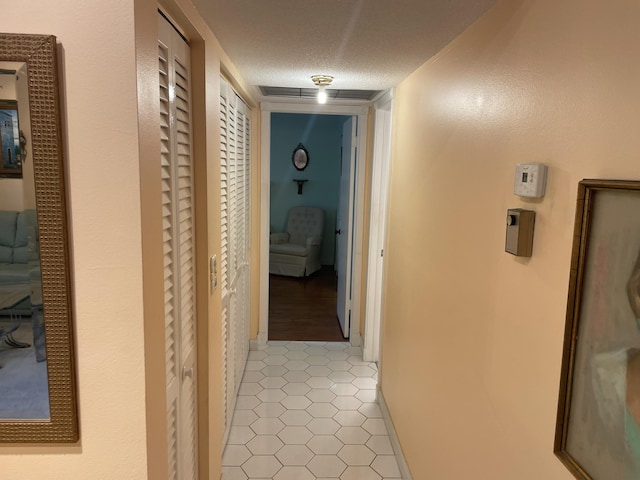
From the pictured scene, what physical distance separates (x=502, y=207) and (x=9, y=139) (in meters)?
1.23

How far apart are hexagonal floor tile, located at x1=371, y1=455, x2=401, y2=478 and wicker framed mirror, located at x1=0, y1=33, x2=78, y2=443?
182 centimetres

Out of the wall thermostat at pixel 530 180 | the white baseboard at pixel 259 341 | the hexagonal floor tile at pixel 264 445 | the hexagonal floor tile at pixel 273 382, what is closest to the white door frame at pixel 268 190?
the white baseboard at pixel 259 341

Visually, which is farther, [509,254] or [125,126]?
[509,254]

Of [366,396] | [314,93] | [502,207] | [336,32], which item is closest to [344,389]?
[366,396]

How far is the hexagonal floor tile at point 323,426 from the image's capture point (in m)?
2.80

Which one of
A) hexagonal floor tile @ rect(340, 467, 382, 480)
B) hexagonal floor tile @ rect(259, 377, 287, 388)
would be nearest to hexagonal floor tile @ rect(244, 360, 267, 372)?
hexagonal floor tile @ rect(259, 377, 287, 388)

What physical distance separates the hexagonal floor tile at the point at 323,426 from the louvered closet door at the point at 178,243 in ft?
3.76

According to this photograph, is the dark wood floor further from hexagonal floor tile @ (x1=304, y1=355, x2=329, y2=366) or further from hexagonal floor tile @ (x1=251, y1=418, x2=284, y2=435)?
hexagonal floor tile @ (x1=251, y1=418, x2=284, y2=435)

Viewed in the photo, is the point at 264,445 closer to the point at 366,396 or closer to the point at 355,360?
the point at 366,396

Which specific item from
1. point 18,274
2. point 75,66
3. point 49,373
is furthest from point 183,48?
point 49,373

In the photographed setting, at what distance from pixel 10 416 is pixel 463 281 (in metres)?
1.36

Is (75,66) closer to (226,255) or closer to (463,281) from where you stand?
(463,281)

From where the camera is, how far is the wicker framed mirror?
94 cm

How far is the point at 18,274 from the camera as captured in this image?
98 centimetres
